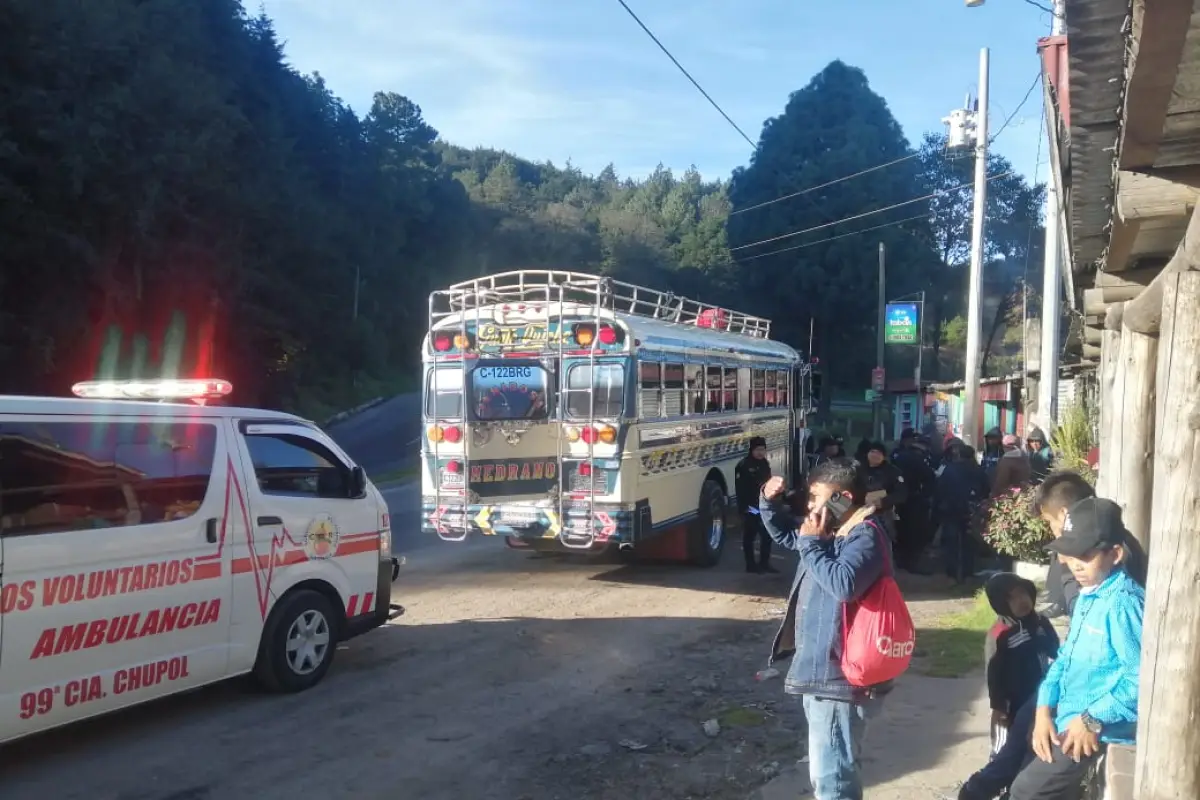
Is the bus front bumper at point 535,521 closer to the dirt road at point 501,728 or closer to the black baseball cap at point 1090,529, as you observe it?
the dirt road at point 501,728

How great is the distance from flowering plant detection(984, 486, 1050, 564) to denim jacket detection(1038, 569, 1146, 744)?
5989 millimetres

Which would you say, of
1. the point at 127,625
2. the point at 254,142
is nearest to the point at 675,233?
the point at 254,142

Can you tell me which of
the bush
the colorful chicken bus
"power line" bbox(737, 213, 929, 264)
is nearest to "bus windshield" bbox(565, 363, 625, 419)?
the colorful chicken bus

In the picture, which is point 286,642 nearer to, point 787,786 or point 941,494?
point 787,786

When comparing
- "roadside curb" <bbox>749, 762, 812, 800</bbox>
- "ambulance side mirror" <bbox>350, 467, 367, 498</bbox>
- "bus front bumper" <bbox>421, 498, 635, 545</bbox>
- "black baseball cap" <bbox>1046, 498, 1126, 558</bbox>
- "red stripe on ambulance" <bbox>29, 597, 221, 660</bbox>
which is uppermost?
"black baseball cap" <bbox>1046, 498, 1126, 558</bbox>

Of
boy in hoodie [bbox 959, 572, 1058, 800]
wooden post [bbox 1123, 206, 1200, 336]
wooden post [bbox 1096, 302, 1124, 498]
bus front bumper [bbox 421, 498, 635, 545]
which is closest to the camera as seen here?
boy in hoodie [bbox 959, 572, 1058, 800]

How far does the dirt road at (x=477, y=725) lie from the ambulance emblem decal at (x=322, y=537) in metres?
0.96

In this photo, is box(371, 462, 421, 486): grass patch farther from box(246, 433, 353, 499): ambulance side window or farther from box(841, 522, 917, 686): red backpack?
box(841, 522, 917, 686): red backpack

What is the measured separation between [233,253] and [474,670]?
72.6 ft

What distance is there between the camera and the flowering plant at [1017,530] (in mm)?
9336

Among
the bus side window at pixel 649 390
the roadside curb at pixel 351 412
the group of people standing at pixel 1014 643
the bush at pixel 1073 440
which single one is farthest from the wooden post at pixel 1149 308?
the roadside curb at pixel 351 412

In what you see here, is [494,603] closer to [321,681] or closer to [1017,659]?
[321,681]

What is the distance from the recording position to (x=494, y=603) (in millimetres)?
9953

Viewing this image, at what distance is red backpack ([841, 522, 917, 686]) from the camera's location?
3748 mm
